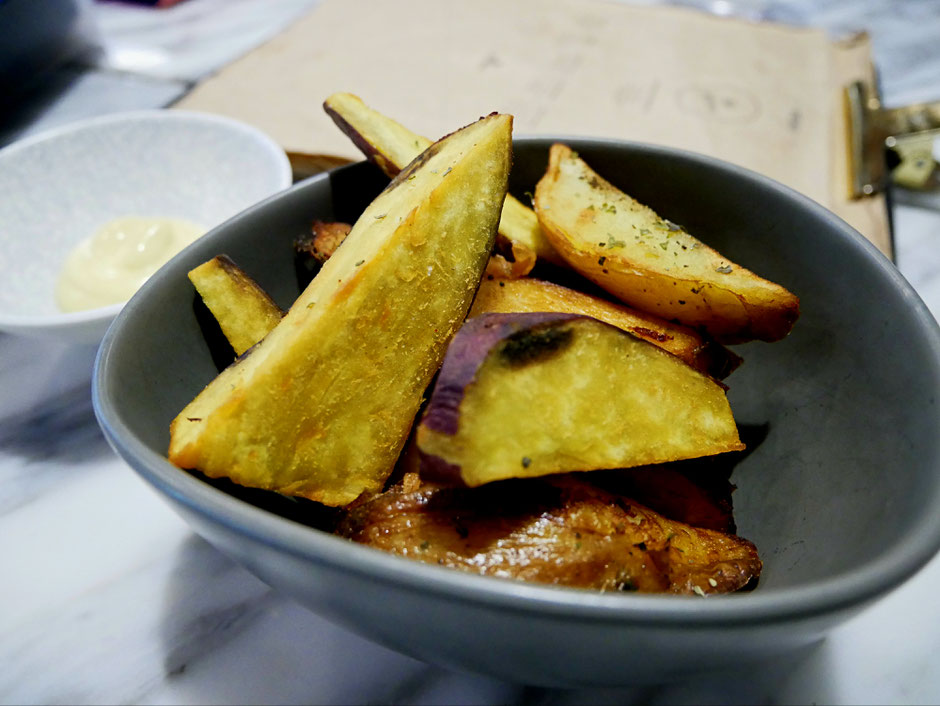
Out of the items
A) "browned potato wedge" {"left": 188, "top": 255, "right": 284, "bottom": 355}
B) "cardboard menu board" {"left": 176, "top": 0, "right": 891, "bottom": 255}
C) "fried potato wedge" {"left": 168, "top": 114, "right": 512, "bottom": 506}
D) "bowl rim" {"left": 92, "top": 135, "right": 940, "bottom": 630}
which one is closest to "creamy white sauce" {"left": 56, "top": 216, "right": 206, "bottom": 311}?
"cardboard menu board" {"left": 176, "top": 0, "right": 891, "bottom": 255}

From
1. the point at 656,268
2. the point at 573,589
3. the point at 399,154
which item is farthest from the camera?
the point at 399,154

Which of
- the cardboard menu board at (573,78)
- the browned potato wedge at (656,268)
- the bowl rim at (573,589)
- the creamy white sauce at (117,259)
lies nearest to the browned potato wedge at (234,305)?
the bowl rim at (573,589)

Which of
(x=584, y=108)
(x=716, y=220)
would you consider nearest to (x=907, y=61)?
(x=584, y=108)

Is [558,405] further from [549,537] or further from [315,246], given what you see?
[315,246]

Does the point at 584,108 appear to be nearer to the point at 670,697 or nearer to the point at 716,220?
the point at 716,220

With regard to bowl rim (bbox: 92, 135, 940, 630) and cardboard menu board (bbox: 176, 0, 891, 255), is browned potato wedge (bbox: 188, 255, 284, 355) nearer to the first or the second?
bowl rim (bbox: 92, 135, 940, 630)

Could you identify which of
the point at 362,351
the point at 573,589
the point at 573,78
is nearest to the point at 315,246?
the point at 362,351
